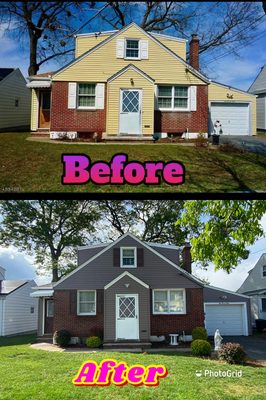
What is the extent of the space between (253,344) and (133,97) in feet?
5.62

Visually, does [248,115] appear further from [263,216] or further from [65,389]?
[65,389]

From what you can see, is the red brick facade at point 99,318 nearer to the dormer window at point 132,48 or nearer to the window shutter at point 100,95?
the window shutter at point 100,95

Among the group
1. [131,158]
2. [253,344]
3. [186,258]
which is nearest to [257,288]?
[253,344]

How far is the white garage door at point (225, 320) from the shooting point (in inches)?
124

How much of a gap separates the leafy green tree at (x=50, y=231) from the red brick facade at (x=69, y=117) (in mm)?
510

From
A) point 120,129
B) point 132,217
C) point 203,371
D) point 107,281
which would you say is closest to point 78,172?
point 120,129

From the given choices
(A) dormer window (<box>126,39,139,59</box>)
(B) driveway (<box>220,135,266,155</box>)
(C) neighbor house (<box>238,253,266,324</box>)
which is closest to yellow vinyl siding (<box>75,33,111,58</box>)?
(A) dormer window (<box>126,39,139,59</box>)

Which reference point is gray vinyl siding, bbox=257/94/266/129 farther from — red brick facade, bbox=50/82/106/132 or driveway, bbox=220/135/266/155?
red brick facade, bbox=50/82/106/132

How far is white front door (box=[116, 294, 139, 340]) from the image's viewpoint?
10.3 feet

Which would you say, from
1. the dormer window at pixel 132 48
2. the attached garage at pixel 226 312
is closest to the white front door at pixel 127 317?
the attached garage at pixel 226 312

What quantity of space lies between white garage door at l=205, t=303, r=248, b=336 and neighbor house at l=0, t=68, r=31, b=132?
5.33 ft

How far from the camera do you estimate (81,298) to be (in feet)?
10.7

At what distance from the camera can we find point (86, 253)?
3.28m

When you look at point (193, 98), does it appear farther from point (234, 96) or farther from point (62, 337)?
point (62, 337)
